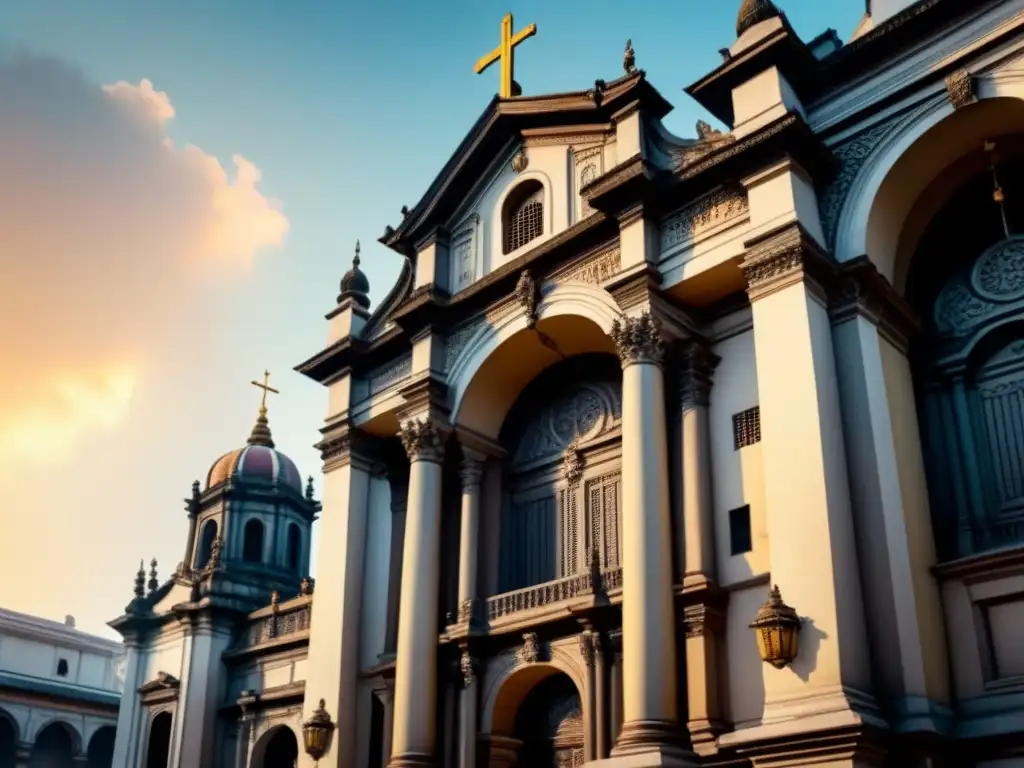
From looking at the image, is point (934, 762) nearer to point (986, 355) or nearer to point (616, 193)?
point (986, 355)

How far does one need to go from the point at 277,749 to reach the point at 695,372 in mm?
13355

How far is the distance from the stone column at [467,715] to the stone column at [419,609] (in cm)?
49

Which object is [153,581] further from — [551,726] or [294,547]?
[551,726]

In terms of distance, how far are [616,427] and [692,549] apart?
3407 mm

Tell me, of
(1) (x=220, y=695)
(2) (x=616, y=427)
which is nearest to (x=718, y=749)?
(2) (x=616, y=427)

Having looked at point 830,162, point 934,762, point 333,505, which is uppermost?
point 830,162

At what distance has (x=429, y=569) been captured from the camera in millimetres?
18906

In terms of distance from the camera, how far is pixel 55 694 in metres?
41.4

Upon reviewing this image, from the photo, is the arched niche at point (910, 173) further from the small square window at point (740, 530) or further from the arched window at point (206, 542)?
the arched window at point (206, 542)

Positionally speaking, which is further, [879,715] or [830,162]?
[830,162]

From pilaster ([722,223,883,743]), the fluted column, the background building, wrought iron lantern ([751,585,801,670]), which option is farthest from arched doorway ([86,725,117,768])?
wrought iron lantern ([751,585,801,670])

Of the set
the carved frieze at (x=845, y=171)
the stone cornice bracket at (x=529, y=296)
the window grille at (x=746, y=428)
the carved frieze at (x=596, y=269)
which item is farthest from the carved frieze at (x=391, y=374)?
the carved frieze at (x=845, y=171)

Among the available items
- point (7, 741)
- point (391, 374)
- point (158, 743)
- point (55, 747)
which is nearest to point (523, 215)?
point (391, 374)

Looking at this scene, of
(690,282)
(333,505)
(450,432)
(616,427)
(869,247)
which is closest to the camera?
(869,247)
